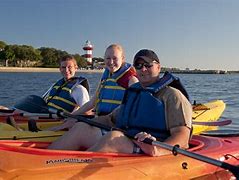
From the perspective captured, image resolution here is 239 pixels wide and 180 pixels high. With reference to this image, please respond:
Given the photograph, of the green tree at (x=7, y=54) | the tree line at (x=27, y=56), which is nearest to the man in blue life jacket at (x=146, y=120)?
the tree line at (x=27, y=56)

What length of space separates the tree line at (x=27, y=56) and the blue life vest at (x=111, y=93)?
55.1 m

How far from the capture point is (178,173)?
366cm

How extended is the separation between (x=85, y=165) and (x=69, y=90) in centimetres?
254

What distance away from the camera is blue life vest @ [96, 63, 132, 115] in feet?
15.4

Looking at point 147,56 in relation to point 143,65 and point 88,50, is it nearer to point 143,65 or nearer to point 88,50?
point 143,65

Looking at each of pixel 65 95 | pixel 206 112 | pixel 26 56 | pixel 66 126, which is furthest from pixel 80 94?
pixel 26 56

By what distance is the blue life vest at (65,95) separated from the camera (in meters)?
5.62

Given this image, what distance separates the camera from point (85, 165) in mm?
3223

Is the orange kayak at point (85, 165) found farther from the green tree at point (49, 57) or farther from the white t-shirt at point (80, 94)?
the green tree at point (49, 57)

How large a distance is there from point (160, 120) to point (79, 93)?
7.22 feet

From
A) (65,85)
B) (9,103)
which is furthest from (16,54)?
(65,85)

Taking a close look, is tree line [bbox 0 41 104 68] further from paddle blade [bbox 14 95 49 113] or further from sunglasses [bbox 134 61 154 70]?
sunglasses [bbox 134 61 154 70]

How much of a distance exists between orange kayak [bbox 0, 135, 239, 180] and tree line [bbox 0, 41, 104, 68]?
56461mm

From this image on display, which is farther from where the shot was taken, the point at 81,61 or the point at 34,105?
the point at 81,61
